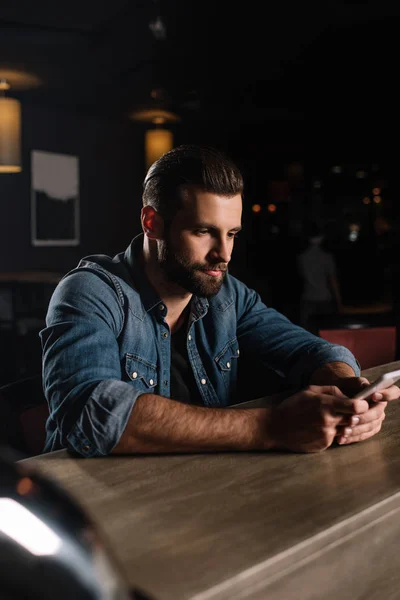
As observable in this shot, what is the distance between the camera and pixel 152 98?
665 centimetres

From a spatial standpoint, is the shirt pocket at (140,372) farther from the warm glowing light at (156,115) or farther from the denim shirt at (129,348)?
the warm glowing light at (156,115)

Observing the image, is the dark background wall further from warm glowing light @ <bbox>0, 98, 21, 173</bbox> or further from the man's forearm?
the man's forearm

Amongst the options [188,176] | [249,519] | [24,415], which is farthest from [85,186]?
[249,519]

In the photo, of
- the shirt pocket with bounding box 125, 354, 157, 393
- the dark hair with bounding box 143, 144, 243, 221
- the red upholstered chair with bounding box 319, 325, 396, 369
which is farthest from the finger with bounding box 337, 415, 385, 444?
the red upholstered chair with bounding box 319, 325, 396, 369

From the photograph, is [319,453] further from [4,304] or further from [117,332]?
Answer: [4,304]

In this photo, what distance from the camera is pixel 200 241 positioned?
159cm

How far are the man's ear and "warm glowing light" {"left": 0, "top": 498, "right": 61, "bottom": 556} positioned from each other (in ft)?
4.00

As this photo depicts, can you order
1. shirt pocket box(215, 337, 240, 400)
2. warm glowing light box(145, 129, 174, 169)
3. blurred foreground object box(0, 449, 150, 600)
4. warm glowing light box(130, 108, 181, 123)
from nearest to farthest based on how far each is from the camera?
blurred foreground object box(0, 449, 150, 600)
shirt pocket box(215, 337, 240, 400)
warm glowing light box(145, 129, 174, 169)
warm glowing light box(130, 108, 181, 123)

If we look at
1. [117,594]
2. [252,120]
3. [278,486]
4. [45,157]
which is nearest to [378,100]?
[252,120]

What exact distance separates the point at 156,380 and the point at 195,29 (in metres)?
3.96

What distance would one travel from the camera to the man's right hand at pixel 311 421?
47.4 inches

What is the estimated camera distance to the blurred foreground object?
0.44 m

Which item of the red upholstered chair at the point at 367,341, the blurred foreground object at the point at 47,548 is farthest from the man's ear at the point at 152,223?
the blurred foreground object at the point at 47,548

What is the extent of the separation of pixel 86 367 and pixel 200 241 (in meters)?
0.50
